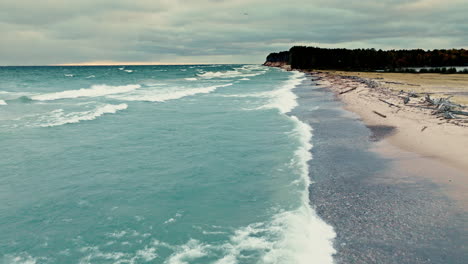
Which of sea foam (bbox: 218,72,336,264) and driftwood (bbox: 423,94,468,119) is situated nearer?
sea foam (bbox: 218,72,336,264)

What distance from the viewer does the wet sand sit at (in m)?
6.74

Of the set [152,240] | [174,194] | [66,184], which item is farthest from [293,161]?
[66,184]

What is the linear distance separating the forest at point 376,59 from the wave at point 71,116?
104019mm

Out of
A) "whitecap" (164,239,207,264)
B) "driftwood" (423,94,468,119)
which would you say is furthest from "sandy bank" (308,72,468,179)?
"whitecap" (164,239,207,264)

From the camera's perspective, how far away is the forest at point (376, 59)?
11943 cm

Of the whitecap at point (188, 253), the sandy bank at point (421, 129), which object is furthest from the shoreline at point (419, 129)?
the whitecap at point (188, 253)

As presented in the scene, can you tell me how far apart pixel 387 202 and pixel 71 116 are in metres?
24.1

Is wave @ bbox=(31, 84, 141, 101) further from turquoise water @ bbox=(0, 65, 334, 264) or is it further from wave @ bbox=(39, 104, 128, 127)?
turquoise water @ bbox=(0, 65, 334, 264)

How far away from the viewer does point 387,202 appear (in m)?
8.87

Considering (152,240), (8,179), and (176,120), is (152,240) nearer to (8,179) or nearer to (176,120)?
(8,179)

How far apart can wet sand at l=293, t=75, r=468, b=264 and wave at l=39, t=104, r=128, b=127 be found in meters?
17.6

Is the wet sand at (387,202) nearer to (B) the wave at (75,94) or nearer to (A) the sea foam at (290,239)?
(A) the sea foam at (290,239)

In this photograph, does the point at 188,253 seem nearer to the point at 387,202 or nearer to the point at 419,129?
the point at 387,202

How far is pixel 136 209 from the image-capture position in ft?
30.9
